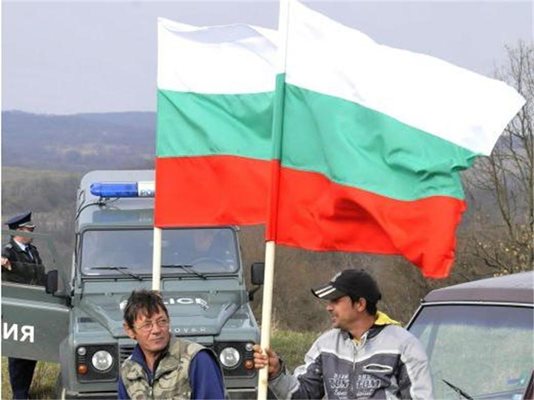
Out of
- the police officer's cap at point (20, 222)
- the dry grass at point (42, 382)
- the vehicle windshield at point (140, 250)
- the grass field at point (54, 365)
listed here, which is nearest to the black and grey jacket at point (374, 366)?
the vehicle windshield at point (140, 250)

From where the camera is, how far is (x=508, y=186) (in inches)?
1025

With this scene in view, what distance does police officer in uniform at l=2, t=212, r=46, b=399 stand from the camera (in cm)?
1148

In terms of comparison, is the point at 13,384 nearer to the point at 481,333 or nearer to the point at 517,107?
the point at 481,333

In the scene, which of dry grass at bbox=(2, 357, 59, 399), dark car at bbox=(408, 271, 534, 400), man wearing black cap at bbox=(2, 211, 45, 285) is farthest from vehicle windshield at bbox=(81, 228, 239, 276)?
dark car at bbox=(408, 271, 534, 400)

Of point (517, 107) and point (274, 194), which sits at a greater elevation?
point (517, 107)

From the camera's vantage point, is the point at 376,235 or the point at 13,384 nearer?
the point at 376,235

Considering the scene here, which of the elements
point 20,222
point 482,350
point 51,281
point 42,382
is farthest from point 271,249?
point 42,382

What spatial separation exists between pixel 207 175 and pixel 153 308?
1249 mm

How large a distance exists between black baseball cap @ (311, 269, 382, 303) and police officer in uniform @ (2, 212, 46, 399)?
6.69 metres

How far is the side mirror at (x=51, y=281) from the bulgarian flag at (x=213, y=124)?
4755 millimetres

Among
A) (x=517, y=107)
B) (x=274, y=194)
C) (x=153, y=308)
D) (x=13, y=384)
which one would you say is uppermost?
(x=517, y=107)

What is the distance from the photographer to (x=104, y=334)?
33.9ft

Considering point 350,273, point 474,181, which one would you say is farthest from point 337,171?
point 474,181

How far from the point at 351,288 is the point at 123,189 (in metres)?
6.73
